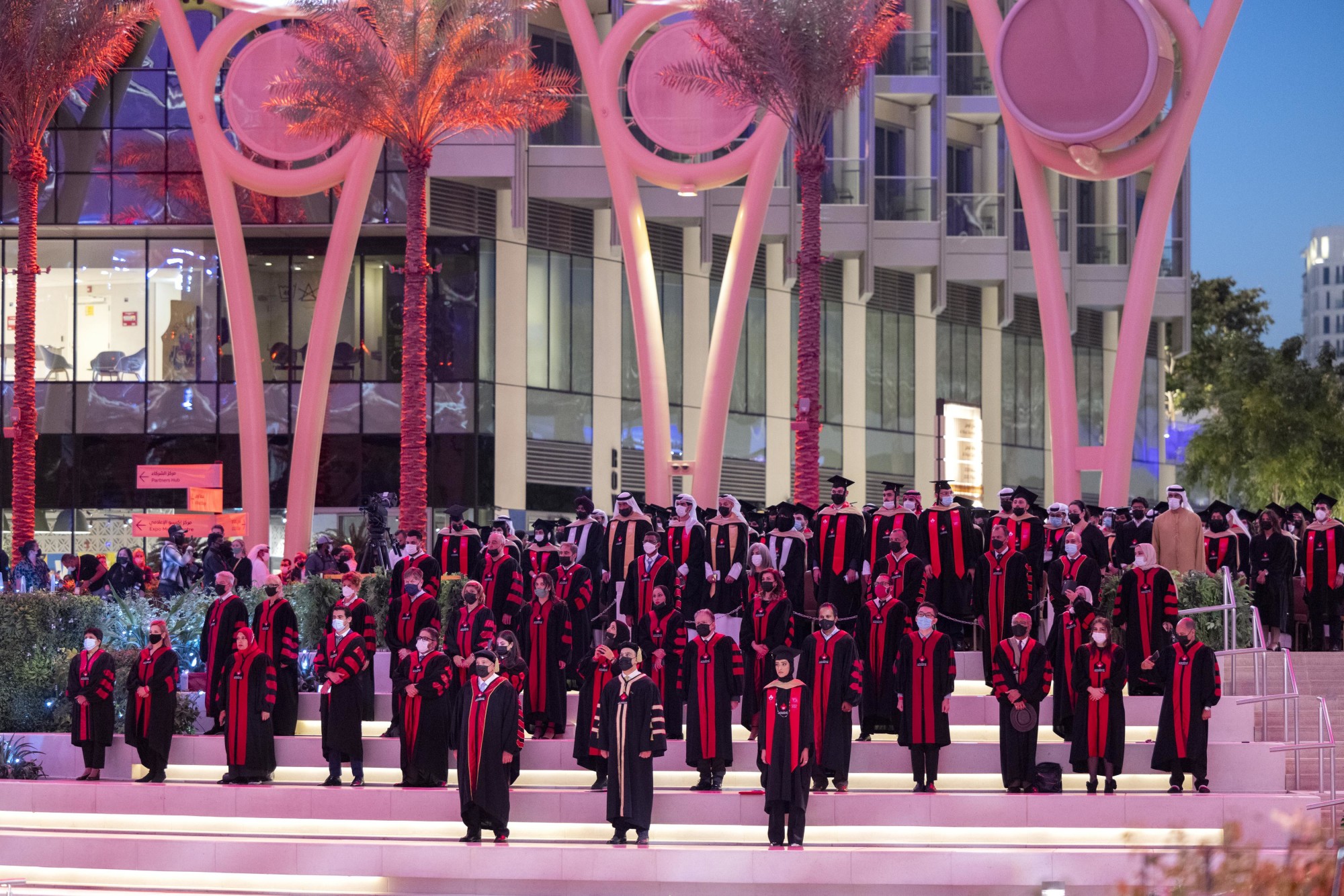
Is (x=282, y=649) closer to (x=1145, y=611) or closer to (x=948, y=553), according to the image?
(x=948, y=553)

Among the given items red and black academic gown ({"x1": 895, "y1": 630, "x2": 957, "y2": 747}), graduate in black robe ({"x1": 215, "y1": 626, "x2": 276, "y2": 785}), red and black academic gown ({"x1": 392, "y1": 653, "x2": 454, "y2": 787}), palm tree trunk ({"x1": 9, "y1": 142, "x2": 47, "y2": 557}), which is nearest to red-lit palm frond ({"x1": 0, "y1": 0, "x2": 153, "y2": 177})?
palm tree trunk ({"x1": 9, "y1": 142, "x2": 47, "y2": 557})

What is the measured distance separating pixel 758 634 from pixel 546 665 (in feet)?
6.05

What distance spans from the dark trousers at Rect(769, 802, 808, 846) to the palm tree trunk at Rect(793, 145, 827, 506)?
9017mm

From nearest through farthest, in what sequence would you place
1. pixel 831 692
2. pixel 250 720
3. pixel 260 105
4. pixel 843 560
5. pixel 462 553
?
pixel 831 692
pixel 250 720
pixel 843 560
pixel 462 553
pixel 260 105

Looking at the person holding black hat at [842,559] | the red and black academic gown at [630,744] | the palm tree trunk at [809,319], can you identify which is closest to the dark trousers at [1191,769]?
the person holding black hat at [842,559]

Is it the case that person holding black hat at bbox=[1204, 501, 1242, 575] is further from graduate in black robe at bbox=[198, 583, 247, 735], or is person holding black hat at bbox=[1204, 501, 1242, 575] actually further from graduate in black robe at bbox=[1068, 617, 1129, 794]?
graduate in black robe at bbox=[198, 583, 247, 735]

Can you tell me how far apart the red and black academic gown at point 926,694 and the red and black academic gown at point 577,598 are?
11.2 ft

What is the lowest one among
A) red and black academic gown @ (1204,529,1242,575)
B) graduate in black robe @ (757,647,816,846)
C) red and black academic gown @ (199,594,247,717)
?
graduate in black robe @ (757,647,816,846)

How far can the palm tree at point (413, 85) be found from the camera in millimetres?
21766

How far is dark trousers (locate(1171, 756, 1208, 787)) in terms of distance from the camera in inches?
546

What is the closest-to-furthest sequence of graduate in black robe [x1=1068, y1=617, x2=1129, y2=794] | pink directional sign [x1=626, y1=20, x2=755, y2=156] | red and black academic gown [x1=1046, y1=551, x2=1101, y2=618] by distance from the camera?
graduate in black robe [x1=1068, y1=617, x2=1129, y2=794] → red and black academic gown [x1=1046, y1=551, x2=1101, y2=618] → pink directional sign [x1=626, y1=20, x2=755, y2=156]

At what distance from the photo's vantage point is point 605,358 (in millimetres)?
33250

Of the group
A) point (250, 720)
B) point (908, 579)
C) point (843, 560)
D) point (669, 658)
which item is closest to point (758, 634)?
point (669, 658)

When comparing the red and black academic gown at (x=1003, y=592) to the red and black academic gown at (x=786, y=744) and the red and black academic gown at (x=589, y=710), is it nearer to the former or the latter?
the red and black academic gown at (x=786, y=744)
